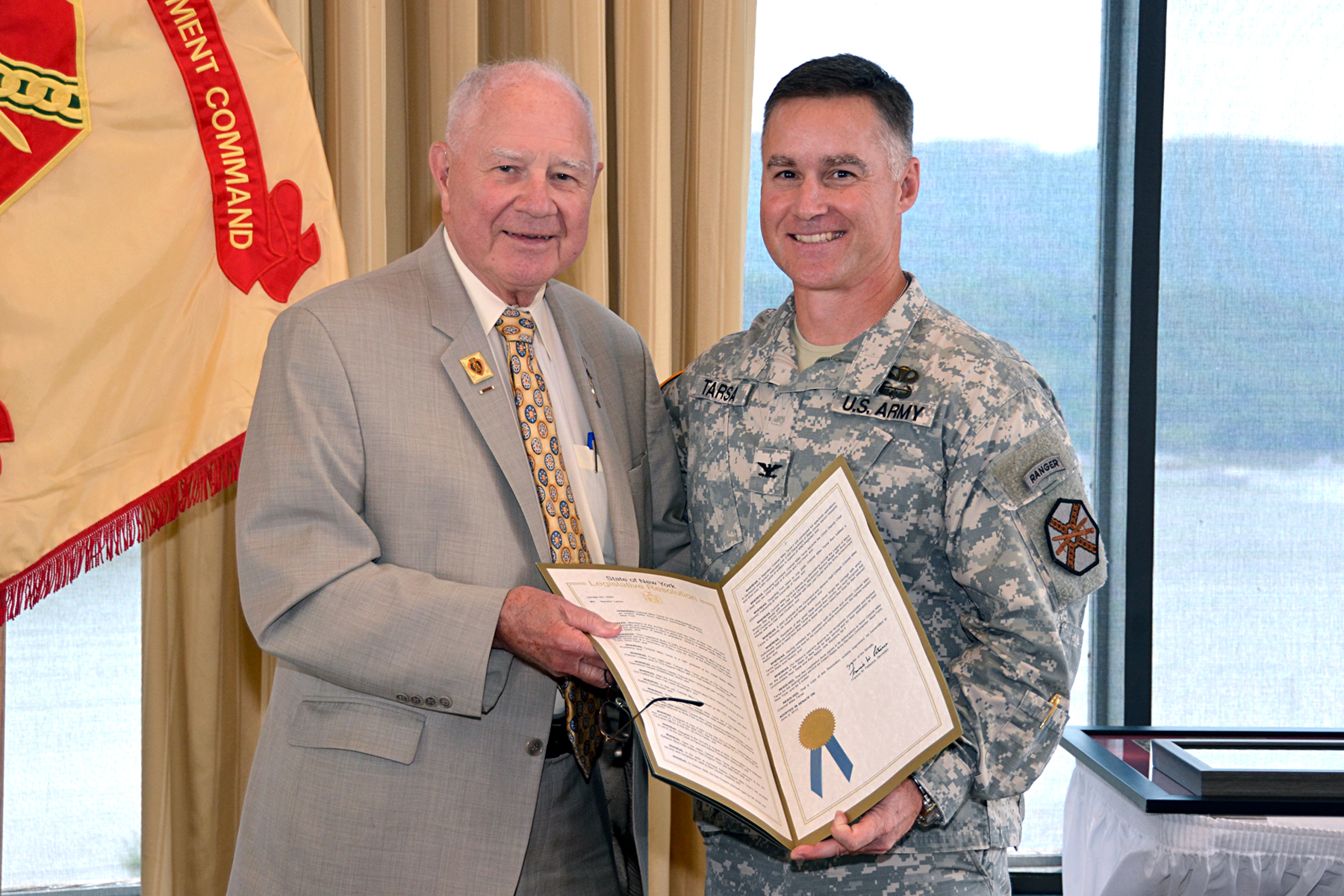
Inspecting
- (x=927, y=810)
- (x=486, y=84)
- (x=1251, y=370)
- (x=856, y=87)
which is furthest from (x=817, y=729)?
(x=1251, y=370)

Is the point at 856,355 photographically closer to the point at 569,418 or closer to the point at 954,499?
the point at 954,499

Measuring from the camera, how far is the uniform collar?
1.49 metres

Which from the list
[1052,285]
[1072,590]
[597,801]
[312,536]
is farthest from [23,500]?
[1052,285]

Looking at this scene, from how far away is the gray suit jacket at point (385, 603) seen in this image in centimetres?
141

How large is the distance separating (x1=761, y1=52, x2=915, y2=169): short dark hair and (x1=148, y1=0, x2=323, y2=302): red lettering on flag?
3.42 feet

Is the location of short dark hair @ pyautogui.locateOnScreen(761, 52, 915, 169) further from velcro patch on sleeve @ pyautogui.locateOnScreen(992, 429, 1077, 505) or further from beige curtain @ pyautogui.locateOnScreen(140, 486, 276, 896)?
beige curtain @ pyautogui.locateOnScreen(140, 486, 276, 896)

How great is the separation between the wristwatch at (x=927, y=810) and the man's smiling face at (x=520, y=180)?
3.08ft

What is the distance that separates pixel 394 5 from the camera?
92.8 inches


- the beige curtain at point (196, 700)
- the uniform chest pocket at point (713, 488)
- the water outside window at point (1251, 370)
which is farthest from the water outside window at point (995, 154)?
the beige curtain at point (196, 700)

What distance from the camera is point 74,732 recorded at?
254 cm

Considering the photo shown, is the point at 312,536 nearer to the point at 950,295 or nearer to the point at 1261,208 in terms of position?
the point at 950,295

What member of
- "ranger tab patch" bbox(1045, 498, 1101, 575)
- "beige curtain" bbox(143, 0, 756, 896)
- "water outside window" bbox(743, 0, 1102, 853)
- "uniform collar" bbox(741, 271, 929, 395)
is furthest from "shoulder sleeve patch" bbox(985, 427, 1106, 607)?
"water outside window" bbox(743, 0, 1102, 853)

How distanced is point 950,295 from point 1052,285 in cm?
30

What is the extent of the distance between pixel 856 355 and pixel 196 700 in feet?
5.43
